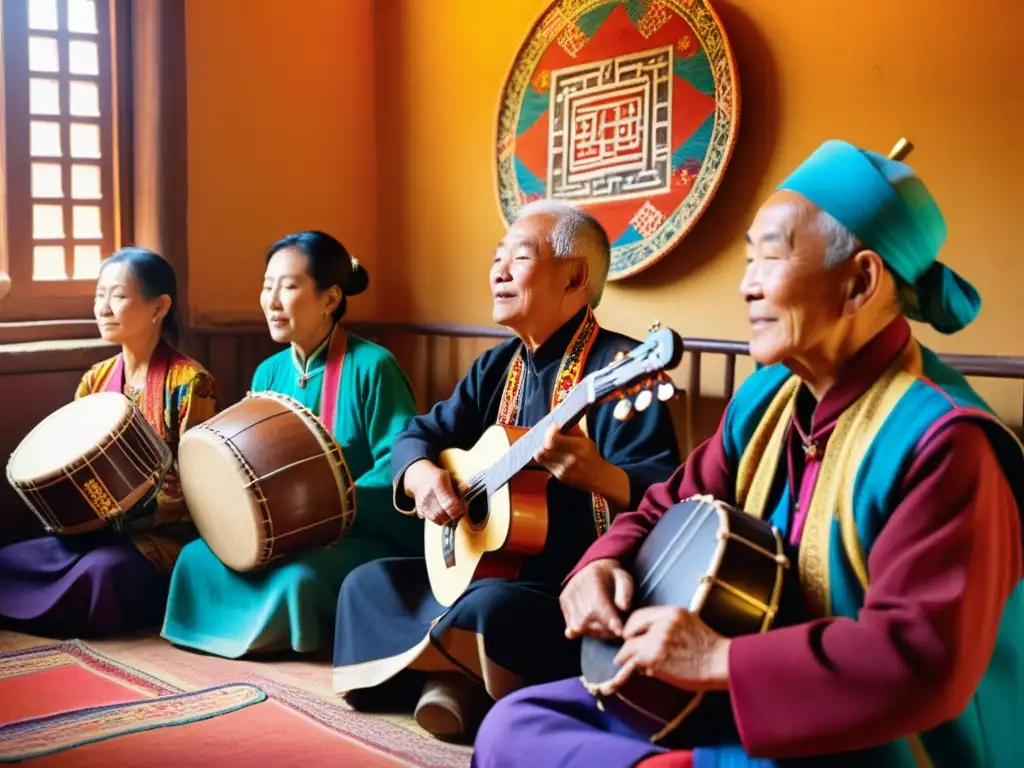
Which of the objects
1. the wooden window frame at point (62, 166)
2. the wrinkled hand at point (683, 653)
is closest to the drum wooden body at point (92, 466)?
the wooden window frame at point (62, 166)

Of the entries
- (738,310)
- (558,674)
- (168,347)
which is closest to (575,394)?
(558,674)

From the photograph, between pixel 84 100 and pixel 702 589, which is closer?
pixel 702 589

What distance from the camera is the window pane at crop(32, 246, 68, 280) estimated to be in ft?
14.3

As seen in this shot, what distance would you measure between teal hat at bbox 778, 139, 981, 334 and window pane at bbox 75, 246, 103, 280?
3.48 m

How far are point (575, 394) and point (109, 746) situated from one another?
1.40 metres

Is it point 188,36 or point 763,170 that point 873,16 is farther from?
point 188,36

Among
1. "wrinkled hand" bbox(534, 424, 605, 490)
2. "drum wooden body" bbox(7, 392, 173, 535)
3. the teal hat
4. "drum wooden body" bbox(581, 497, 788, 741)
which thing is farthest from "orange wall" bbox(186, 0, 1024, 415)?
"drum wooden body" bbox(581, 497, 788, 741)

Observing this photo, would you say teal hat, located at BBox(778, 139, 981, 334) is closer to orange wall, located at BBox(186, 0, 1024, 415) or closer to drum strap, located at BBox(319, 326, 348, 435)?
orange wall, located at BBox(186, 0, 1024, 415)

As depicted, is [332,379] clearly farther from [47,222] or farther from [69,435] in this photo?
[47,222]

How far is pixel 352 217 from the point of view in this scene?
486 cm

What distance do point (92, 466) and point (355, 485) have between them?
81 centimetres

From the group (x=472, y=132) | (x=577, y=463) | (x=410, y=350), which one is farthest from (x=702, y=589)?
(x=410, y=350)

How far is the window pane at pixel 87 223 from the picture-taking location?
444 cm

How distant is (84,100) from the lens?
4414mm
